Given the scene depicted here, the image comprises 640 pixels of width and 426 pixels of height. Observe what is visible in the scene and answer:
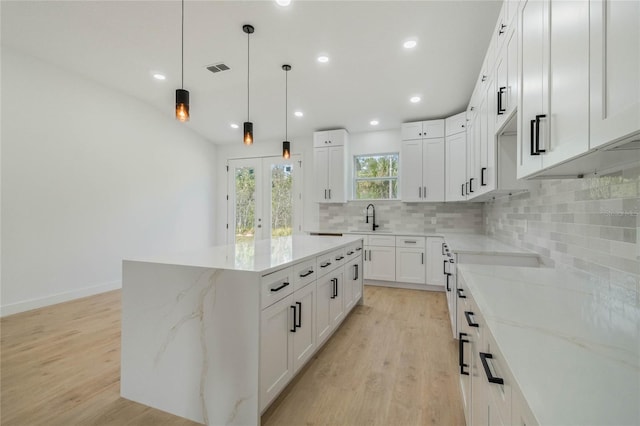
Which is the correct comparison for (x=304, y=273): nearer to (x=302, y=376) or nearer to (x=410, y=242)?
(x=302, y=376)

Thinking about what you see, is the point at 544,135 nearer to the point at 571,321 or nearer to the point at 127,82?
the point at 571,321

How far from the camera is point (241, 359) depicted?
1.55 meters

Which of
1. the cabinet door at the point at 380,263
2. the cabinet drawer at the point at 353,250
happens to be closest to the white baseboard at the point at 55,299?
the cabinet drawer at the point at 353,250

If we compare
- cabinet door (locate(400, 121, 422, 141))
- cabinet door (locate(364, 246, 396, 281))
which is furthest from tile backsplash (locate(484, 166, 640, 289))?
cabinet door (locate(400, 121, 422, 141))

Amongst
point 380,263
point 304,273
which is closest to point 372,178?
point 380,263

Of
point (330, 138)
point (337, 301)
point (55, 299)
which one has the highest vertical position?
point (330, 138)

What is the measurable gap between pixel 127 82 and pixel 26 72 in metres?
1.02

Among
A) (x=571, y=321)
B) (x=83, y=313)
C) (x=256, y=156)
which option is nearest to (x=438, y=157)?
(x=256, y=156)

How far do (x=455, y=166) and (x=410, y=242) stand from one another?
1375 millimetres

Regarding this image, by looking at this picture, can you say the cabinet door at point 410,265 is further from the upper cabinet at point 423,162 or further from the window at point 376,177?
the window at point 376,177

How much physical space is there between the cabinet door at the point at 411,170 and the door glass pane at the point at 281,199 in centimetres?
235

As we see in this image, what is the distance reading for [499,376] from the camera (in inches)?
30.8

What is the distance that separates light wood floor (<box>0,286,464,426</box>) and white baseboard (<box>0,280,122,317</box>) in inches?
4.4

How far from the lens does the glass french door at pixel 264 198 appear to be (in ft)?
20.0
